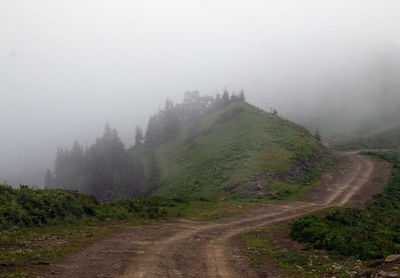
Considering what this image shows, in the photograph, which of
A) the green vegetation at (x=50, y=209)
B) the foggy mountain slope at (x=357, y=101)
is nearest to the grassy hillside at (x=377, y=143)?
the foggy mountain slope at (x=357, y=101)

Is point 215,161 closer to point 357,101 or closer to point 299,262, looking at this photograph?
point 299,262

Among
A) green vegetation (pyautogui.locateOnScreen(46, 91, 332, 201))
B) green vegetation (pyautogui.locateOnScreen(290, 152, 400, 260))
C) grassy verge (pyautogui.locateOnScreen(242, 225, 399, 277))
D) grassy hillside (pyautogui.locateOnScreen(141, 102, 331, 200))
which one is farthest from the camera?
green vegetation (pyautogui.locateOnScreen(46, 91, 332, 201))

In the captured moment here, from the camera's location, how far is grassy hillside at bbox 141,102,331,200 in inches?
1539

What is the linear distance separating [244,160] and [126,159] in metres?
45.2

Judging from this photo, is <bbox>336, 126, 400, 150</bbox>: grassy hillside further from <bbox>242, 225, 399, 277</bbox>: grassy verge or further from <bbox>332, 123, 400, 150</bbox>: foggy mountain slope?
<bbox>242, 225, 399, 277</bbox>: grassy verge

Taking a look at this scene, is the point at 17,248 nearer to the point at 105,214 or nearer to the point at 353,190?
the point at 105,214

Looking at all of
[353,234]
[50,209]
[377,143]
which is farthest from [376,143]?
[50,209]

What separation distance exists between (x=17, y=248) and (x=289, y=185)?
33.3m

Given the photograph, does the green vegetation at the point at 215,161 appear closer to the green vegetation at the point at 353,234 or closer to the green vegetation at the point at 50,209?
the green vegetation at the point at 50,209

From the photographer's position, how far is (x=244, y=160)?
47.1 metres

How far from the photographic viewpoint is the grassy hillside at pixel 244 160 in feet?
128

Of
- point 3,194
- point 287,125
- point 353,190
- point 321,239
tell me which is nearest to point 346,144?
point 287,125

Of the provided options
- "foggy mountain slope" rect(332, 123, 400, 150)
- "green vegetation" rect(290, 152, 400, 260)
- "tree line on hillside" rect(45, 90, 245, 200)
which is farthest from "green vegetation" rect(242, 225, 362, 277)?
"foggy mountain slope" rect(332, 123, 400, 150)

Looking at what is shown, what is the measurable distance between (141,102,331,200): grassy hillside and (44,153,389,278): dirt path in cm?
915
